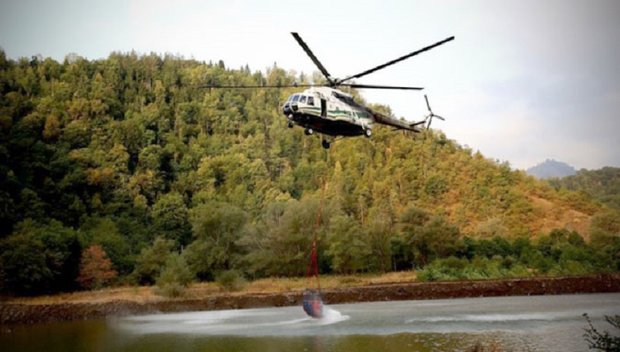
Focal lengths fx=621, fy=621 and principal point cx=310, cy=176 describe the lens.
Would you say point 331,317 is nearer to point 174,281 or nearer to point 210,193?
point 174,281

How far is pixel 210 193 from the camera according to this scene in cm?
14612

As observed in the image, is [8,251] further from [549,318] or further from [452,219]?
[452,219]

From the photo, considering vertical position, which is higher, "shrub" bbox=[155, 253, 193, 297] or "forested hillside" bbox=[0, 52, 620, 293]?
"forested hillside" bbox=[0, 52, 620, 293]

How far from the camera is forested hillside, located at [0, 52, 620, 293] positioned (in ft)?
283

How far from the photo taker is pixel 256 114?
630ft

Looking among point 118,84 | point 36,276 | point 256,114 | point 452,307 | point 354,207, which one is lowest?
point 452,307

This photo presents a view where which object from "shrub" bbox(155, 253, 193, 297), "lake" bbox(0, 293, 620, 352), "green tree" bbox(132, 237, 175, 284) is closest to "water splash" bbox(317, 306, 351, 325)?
"lake" bbox(0, 293, 620, 352)

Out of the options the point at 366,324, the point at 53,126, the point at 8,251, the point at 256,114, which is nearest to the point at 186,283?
the point at 8,251

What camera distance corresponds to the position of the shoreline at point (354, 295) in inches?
2803

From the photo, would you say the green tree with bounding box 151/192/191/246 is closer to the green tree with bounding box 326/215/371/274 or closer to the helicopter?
the green tree with bounding box 326/215/371/274

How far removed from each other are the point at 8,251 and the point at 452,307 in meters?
54.0

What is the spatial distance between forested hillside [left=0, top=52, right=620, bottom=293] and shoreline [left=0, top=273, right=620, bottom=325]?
513 cm

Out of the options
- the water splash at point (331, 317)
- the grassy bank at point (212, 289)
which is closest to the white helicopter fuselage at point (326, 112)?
the water splash at point (331, 317)

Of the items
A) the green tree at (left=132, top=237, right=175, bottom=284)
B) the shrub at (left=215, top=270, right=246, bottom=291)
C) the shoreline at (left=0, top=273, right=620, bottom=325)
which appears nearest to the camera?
the shoreline at (left=0, top=273, right=620, bottom=325)
